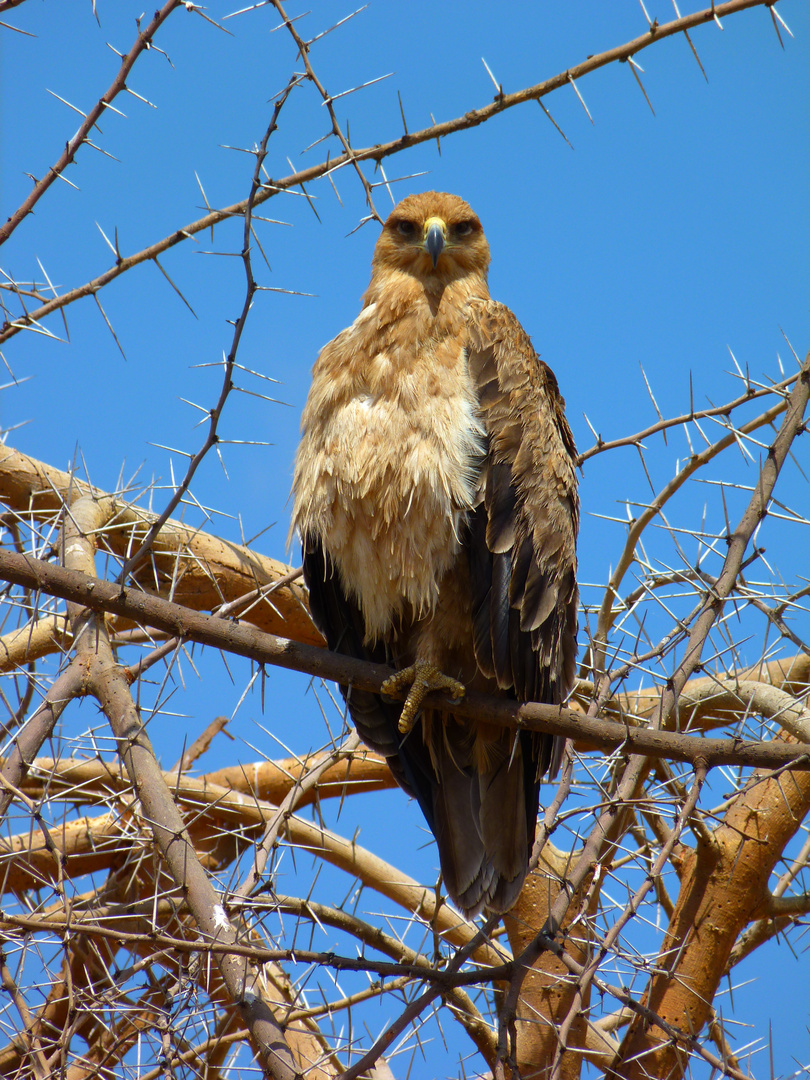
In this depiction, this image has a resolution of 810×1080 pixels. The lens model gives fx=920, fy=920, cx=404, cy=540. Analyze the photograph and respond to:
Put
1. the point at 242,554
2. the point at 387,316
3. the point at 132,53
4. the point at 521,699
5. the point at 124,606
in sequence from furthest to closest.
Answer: the point at 242,554, the point at 387,316, the point at 521,699, the point at 132,53, the point at 124,606

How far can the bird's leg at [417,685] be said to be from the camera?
324cm

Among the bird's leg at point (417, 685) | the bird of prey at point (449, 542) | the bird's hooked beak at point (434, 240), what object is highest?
the bird's hooked beak at point (434, 240)

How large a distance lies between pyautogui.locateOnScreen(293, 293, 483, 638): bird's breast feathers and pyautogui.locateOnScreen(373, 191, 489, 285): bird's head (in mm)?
427

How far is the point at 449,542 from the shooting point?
331 cm

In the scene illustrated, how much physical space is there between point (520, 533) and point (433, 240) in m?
1.33

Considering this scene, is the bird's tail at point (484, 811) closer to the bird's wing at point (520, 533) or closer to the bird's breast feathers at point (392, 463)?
the bird's wing at point (520, 533)

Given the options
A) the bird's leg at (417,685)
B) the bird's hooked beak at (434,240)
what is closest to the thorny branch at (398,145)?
the bird's hooked beak at (434,240)

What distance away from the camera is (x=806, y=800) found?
13.0 feet

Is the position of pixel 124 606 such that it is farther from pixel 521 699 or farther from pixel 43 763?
pixel 43 763

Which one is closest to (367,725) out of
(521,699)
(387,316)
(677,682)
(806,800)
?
(521,699)

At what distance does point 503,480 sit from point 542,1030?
2.32m

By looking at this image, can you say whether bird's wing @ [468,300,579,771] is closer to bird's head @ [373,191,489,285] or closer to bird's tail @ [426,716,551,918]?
bird's tail @ [426,716,551,918]

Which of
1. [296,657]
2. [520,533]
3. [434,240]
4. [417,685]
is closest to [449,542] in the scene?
[520,533]

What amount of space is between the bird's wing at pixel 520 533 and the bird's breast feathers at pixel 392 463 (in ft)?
0.27
